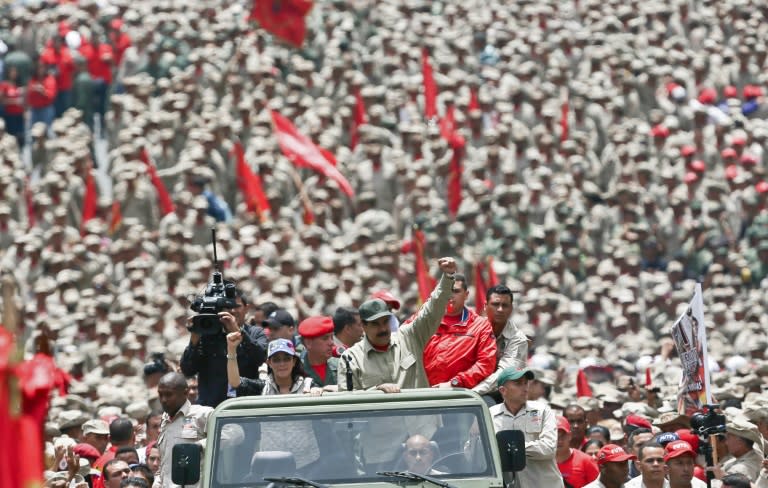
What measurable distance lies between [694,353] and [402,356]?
2216mm

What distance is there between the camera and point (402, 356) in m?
9.05

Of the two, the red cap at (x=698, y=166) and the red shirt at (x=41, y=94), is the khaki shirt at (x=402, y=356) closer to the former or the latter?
the red cap at (x=698, y=166)

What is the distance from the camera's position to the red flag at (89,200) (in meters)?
19.5

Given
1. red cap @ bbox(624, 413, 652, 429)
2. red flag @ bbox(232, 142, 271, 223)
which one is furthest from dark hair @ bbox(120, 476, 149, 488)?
red flag @ bbox(232, 142, 271, 223)

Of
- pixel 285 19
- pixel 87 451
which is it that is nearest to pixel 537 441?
pixel 87 451

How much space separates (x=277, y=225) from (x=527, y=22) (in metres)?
6.69

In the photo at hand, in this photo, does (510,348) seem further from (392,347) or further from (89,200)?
(89,200)

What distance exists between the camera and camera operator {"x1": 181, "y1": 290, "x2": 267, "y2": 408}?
9875 millimetres

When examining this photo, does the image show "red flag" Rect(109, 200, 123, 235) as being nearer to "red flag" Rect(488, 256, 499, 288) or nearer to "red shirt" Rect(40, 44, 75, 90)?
"red shirt" Rect(40, 44, 75, 90)

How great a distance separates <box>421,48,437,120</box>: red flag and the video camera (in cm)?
1210

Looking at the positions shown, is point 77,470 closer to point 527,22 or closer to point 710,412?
point 710,412

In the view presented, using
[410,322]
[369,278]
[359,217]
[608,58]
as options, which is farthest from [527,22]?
[410,322]

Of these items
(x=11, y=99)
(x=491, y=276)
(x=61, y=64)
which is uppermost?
(x=61, y=64)

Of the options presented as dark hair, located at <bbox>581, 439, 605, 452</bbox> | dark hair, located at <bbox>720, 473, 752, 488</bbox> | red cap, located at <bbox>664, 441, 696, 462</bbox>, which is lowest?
dark hair, located at <bbox>581, 439, 605, 452</bbox>
